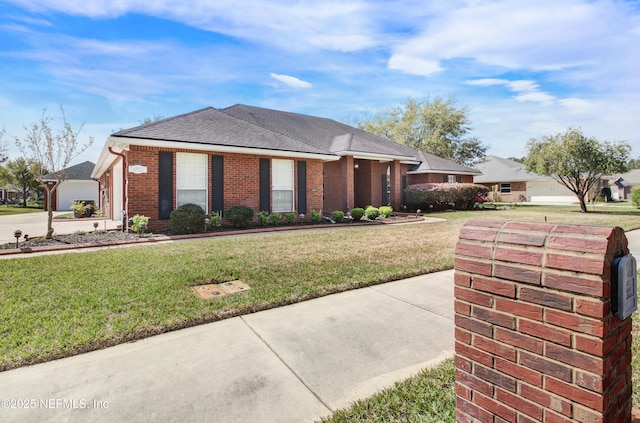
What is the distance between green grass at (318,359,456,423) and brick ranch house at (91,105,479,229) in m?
10.3

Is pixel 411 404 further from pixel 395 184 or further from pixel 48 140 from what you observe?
pixel 395 184

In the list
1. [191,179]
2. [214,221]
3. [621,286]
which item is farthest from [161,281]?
[191,179]

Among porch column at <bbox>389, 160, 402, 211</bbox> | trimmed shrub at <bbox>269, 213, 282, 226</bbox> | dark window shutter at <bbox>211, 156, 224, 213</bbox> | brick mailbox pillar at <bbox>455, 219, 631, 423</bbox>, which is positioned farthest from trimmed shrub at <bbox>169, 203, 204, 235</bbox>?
porch column at <bbox>389, 160, 402, 211</bbox>

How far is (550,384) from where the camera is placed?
146cm

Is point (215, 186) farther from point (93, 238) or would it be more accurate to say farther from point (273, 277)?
point (273, 277)

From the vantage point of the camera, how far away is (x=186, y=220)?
10133 mm

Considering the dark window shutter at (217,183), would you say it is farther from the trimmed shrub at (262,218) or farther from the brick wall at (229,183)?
the trimmed shrub at (262,218)

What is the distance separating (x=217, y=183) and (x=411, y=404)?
10842mm

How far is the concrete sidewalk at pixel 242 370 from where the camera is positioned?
2303mm

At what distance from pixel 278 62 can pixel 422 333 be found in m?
17.2

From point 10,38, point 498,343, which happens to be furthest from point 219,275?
point 10,38

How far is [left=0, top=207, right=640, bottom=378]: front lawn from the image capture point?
340 cm

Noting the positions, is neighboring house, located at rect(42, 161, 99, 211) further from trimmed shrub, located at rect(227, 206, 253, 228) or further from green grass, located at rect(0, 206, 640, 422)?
green grass, located at rect(0, 206, 640, 422)

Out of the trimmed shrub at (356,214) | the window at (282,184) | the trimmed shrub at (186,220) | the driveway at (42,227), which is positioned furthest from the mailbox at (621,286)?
the trimmed shrub at (356,214)
